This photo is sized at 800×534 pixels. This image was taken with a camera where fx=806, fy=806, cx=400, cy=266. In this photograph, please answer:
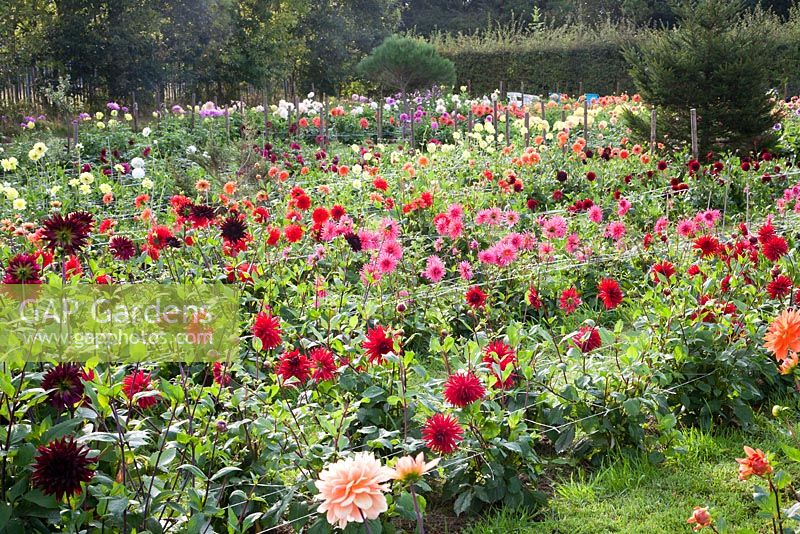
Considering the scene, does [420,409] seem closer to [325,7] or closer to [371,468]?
[371,468]

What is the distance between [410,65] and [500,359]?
57.4 feet

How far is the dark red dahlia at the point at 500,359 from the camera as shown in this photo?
2.48 metres

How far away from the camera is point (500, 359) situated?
2574 mm

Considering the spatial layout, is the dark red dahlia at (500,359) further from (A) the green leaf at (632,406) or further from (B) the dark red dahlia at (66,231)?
(B) the dark red dahlia at (66,231)

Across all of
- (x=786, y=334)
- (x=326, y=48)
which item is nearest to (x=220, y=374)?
(x=786, y=334)

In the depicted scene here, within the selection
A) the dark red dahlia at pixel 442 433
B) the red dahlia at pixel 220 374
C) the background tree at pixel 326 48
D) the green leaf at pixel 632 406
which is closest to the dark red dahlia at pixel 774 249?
the green leaf at pixel 632 406

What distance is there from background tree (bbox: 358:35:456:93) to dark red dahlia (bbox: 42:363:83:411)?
17.8 m

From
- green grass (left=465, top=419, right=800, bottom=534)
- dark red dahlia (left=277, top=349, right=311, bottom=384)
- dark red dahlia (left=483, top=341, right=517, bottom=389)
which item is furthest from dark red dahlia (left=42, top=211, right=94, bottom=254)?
green grass (left=465, top=419, right=800, bottom=534)

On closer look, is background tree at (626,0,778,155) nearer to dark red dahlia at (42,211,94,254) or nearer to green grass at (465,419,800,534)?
green grass at (465,419,800,534)

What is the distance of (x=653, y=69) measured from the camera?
28.0 feet

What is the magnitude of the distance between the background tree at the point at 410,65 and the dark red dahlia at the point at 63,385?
58.4 ft

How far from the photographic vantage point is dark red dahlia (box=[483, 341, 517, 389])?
248 centimetres

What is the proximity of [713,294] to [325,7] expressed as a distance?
22.2m

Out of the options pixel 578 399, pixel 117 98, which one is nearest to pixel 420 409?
pixel 578 399
